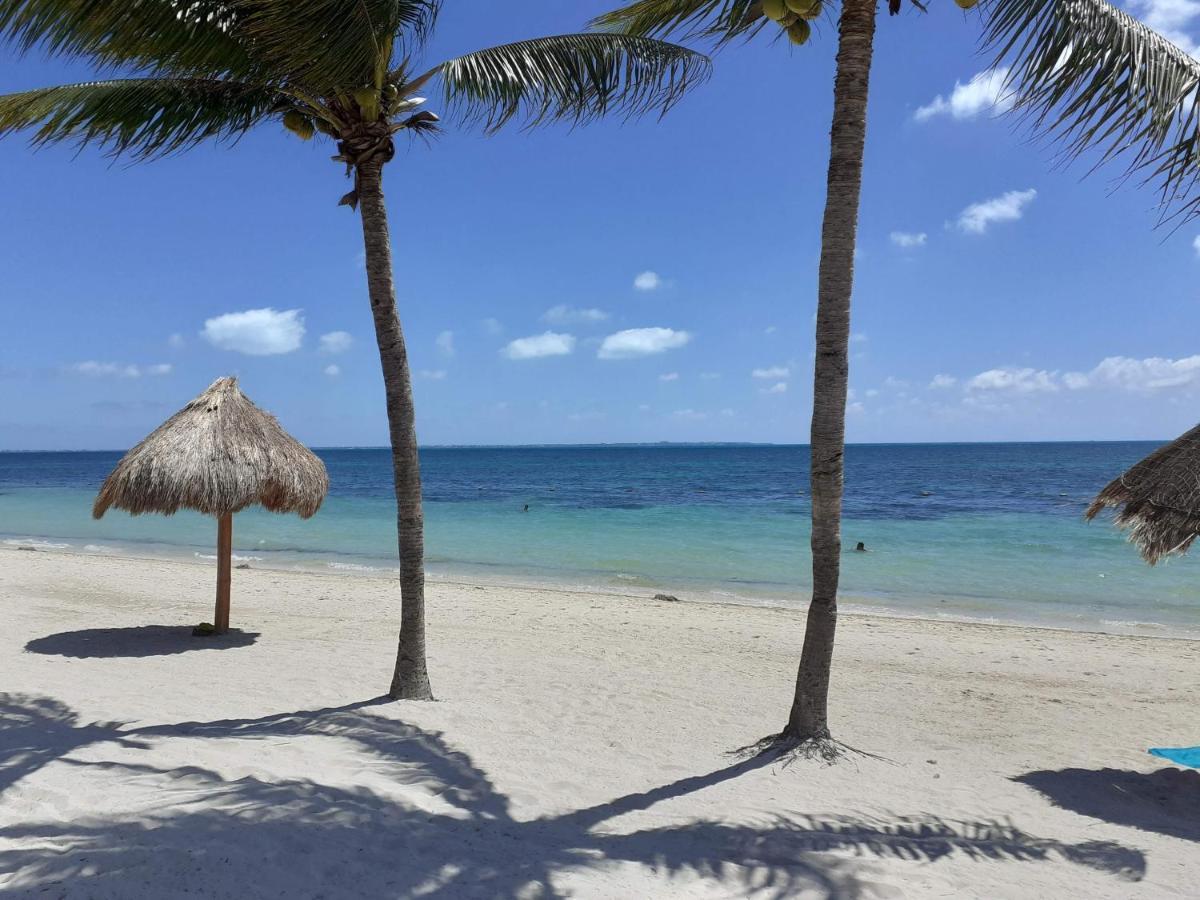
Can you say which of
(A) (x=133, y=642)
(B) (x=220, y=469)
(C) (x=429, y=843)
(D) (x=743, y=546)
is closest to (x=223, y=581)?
(A) (x=133, y=642)

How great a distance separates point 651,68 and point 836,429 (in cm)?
302

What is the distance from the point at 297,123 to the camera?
5918 mm

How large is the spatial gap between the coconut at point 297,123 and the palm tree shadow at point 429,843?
421 centimetres

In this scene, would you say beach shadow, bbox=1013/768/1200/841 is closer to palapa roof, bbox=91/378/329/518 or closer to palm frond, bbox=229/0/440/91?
palm frond, bbox=229/0/440/91

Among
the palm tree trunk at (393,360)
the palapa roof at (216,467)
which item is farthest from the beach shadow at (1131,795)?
the palapa roof at (216,467)

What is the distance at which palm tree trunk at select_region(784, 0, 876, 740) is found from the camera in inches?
190

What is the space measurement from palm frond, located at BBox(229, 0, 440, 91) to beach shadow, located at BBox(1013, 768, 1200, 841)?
20.0ft

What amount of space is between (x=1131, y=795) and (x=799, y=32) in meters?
5.15

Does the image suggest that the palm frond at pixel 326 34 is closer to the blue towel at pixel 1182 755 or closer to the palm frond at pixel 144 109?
the palm frond at pixel 144 109

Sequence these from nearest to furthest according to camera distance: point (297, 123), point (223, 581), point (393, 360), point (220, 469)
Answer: point (393, 360)
point (297, 123)
point (220, 469)
point (223, 581)

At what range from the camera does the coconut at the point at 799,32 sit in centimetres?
495

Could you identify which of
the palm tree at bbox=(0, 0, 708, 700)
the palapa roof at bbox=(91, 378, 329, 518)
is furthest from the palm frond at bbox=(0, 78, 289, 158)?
the palapa roof at bbox=(91, 378, 329, 518)

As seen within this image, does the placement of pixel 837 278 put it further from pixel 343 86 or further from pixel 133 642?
pixel 133 642

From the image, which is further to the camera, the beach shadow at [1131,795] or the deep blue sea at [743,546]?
the deep blue sea at [743,546]
